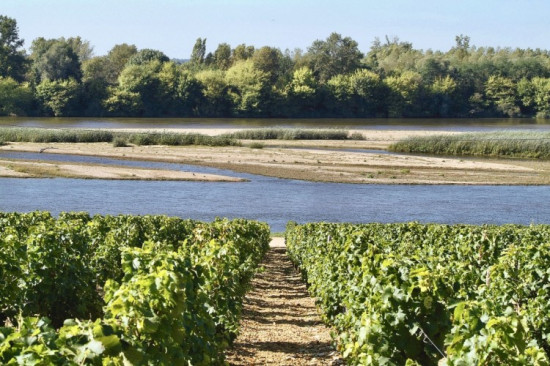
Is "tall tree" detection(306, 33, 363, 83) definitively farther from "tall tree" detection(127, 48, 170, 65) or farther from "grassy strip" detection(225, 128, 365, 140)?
"grassy strip" detection(225, 128, 365, 140)

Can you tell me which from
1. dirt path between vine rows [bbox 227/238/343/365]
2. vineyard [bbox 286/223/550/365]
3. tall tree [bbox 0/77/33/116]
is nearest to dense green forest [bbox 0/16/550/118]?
tall tree [bbox 0/77/33/116]

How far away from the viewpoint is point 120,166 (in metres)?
60.4

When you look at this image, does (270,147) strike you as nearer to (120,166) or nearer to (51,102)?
(120,166)

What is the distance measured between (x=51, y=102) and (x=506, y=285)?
136637mm

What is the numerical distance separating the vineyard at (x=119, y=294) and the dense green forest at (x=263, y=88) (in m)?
128

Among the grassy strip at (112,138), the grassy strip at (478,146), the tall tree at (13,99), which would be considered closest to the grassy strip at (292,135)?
the grassy strip at (112,138)

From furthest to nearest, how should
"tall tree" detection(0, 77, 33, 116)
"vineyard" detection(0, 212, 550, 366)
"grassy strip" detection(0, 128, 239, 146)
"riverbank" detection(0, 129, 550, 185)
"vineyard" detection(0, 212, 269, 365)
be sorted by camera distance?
"tall tree" detection(0, 77, 33, 116) → "grassy strip" detection(0, 128, 239, 146) → "riverbank" detection(0, 129, 550, 185) → "vineyard" detection(0, 212, 550, 366) → "vineyard" detection(0, 212, 269, 365)

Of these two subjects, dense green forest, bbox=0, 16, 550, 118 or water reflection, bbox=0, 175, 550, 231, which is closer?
water reflection, bbox=0, 175, 550, 231

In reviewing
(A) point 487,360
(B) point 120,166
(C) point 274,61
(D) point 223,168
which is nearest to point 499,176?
(D) point 223,168

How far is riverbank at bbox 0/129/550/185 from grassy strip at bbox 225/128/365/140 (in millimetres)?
8319

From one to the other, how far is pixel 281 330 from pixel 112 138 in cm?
7277

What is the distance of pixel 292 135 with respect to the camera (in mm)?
95812

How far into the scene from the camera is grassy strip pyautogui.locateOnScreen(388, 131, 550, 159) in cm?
7856

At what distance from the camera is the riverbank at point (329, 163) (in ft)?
189
